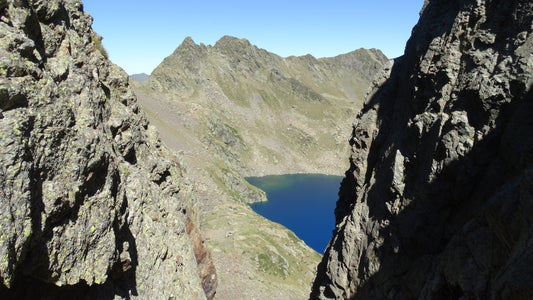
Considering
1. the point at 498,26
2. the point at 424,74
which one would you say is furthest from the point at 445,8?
the point at 498,26

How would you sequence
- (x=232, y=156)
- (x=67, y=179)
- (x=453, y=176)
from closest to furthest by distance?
(x=67, y=179)
(x=453, y=176)
(x=232, y=156)

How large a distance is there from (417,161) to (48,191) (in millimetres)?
19639

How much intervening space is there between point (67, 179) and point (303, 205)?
354ft

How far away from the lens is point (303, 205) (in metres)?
115

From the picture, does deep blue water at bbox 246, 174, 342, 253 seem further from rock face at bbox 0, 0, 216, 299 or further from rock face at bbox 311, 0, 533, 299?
rock face at bbox 0, 0, 216, 299

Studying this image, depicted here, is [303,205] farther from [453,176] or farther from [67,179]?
[67,179]

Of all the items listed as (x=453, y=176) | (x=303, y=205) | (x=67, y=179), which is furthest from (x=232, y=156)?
(x=67, y=179)

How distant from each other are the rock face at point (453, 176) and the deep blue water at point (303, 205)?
201 feet

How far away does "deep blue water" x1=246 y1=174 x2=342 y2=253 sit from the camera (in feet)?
300

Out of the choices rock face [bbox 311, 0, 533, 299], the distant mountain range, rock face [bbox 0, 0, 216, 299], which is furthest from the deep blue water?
rock face [bbox 0, 0, 216, 299]

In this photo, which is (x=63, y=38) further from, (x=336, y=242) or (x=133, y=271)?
(x=336, y=242)

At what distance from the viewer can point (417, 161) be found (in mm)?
19938

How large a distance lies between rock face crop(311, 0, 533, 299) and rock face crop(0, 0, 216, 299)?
44.6 ft

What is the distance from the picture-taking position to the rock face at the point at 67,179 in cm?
874
